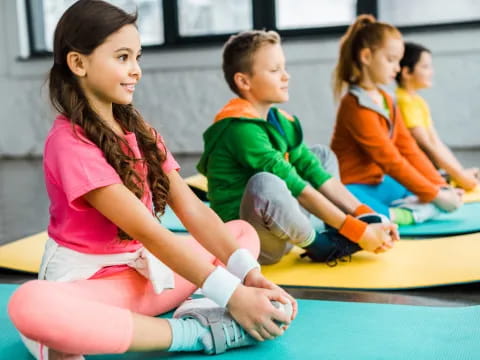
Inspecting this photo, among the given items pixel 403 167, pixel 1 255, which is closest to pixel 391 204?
pixel 403 167

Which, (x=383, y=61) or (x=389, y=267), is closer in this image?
(x=389, y=267)

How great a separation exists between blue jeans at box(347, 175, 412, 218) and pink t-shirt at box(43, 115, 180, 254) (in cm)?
116

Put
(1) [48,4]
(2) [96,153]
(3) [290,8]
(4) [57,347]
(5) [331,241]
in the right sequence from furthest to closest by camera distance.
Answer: (1) [48,4] → (3) [290,8] → (5) [331,241] → (2) [96,153] → (4) [57,347]

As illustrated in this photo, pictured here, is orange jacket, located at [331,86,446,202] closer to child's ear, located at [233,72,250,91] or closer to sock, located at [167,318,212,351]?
child's ear, located at [233,72,250,91]

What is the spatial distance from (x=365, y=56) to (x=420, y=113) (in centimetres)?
52

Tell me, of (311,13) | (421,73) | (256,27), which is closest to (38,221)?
(421,73)

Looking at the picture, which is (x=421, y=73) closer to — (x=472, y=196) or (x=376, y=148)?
(x=472, y=196)

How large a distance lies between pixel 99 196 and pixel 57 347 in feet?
0.81

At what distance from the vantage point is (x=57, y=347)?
102 cm

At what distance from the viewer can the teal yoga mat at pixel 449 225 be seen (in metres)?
2.11

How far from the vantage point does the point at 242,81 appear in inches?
73.2

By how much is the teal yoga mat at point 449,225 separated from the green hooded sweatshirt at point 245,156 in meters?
0.42

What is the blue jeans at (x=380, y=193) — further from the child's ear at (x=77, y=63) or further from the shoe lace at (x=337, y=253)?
the child's ear at (x=77, y=63)

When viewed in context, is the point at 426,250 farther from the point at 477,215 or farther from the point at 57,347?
the point at 57,347
